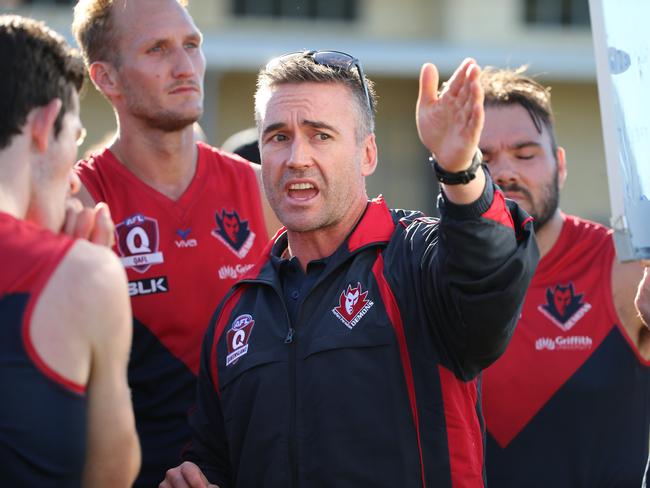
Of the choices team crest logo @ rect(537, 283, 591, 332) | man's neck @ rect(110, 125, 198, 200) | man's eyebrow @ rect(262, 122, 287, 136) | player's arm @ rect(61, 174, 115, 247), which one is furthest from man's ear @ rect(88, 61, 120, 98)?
team crest logo @ rect(537, 283, 591, 332)

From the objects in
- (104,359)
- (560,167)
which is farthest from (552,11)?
(104,359)

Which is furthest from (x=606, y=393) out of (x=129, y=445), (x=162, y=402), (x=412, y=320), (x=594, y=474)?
(x=129, y=445)

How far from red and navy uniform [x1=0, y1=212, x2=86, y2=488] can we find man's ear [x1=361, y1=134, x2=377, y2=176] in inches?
55.2

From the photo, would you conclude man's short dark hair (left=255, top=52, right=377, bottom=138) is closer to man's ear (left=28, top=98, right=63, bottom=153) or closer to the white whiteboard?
the white whiteboard

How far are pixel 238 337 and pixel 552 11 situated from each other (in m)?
19.1

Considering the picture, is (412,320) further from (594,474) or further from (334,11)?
(334,11)

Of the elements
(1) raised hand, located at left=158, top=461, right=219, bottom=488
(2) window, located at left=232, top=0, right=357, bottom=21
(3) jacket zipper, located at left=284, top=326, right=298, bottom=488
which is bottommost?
(1) raised hand, located at left=158, top=461, right=219, bottom=488

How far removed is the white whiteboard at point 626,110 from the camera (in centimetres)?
308

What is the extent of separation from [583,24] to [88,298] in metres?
20.5

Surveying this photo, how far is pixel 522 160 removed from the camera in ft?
15.7

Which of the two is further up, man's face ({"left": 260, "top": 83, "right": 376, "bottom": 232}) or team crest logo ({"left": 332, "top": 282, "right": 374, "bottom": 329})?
man's face ({"left": 260, "top": 83, "right": 376, "bottom": 232})

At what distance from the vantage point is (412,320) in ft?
10.7

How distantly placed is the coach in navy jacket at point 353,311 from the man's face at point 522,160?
1146 millimetres

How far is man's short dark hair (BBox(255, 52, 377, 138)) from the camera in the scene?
12.0ft
